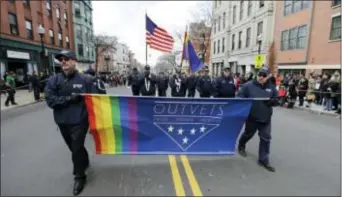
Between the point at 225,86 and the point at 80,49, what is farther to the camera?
the point at 80,49

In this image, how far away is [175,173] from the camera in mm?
3822

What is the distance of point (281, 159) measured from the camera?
14.8ft

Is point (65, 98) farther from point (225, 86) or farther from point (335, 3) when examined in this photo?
point (335, 3)

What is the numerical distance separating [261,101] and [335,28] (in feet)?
50.3

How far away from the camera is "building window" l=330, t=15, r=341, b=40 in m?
14.6

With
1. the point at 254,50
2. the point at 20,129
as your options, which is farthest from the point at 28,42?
the point at 254,50

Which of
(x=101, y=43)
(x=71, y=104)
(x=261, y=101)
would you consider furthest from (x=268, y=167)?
(x=101, y=43)

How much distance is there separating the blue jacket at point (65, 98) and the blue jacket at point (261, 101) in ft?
9.76

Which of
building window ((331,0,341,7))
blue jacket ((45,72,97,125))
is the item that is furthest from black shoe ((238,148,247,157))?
building window ((331,0,341,7))

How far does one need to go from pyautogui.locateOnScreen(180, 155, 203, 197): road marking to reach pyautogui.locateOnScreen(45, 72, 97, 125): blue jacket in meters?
1.95

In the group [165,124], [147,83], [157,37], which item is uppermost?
[157,37]

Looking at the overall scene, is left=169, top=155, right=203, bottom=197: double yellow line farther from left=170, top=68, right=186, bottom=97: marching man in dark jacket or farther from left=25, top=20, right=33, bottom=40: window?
left=25, top=20, right=33, bottom=40: window

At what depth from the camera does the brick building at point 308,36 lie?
1512 cm

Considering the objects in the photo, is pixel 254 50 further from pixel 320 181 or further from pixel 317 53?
pixel 320 181
